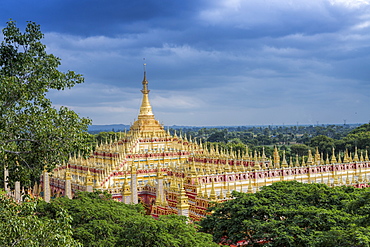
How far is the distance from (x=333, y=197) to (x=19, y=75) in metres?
14.7

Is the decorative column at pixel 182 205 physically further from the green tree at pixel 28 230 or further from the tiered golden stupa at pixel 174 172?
the green tree at pixel 28 230

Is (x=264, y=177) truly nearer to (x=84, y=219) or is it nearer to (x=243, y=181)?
(x=243, y=181)

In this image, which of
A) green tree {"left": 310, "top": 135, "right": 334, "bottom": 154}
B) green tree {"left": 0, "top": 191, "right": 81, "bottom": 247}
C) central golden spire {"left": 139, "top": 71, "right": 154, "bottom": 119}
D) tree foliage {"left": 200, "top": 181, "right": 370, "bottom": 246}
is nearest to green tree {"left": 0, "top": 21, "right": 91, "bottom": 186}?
green tree {"left": 0, "top": 191, "right": 81, "bottom": 247}

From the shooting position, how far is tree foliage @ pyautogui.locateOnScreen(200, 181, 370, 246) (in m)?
16.0

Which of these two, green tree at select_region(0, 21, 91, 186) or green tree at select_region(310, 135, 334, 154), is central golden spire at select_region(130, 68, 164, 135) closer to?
green tree at select_region(0, 21, 91, 186)

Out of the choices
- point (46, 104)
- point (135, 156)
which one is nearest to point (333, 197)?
point (46, 104)

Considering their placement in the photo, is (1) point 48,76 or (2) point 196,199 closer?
(1) point 48,76

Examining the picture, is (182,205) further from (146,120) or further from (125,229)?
(146,120)

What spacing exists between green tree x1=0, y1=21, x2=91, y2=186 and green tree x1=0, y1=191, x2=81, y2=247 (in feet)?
7.44

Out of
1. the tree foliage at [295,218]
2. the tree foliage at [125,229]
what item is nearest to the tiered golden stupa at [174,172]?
the tree foliage at [295,218]

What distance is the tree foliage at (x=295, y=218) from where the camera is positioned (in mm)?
16016

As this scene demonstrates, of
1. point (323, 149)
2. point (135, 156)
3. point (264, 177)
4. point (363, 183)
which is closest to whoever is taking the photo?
point (363, 183)

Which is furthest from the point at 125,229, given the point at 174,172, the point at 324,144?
the point at 324,144

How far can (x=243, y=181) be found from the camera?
107 ft
